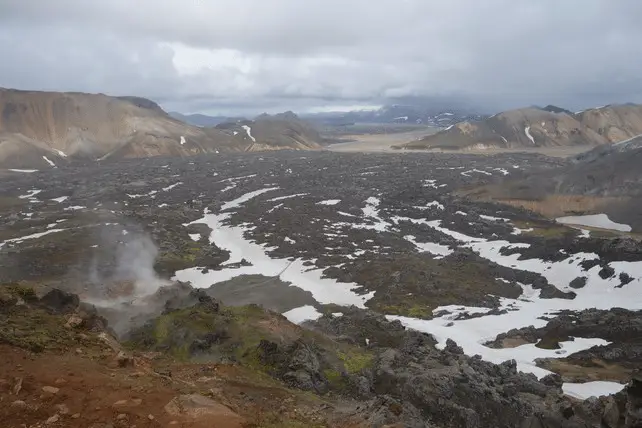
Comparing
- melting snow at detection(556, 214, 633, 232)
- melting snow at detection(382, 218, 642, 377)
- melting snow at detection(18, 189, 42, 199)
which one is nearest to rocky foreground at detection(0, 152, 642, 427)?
melting snow at detection(382, 218, 642, 377)

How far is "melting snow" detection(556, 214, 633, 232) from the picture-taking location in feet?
368

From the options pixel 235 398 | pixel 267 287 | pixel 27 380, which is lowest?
pixel 267 287

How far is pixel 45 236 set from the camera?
100 m

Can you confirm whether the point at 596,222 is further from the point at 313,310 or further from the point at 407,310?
the point at 313,310

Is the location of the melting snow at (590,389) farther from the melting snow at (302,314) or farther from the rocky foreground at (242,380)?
the melting snow at (302,314)

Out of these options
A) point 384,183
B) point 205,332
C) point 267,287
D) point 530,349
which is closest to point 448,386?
point 205,332

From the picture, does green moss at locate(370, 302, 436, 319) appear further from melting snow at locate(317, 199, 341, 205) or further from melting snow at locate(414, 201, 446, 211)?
melting snow at locate(317, 199, 341, 205)

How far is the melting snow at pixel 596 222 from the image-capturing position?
112 m

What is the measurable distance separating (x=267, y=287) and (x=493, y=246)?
150 feet

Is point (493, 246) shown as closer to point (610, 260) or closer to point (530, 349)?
point (610, 260)

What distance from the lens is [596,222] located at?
11912cm

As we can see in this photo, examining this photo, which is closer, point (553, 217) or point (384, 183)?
point (553, 217)

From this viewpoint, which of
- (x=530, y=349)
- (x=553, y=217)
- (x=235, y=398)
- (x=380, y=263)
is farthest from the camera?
(x=553, y=217)

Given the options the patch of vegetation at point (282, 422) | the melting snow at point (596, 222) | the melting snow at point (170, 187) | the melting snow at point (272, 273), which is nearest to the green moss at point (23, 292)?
the patch of vegetation at point (282, 422)
